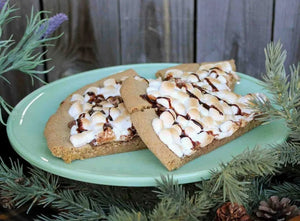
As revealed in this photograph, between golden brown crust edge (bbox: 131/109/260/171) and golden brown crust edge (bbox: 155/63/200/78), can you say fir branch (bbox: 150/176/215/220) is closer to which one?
golden brown crust edge (bbox: 131/109/260/171)

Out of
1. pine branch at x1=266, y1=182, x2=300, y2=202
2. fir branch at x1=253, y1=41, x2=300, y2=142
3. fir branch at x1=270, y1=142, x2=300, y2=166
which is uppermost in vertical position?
fir branch at x1=253, y1=41, x2=300, y2=142

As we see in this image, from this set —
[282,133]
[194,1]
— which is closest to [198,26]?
[194,1]

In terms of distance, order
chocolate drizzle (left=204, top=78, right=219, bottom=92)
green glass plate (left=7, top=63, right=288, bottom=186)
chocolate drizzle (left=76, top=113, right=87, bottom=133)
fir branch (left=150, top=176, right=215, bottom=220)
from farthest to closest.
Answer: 1. chocolate drizzle (left=204, top=78, right=219, bottom=92)
2. chocolate drizzle (left=76, top=113, right=87, bottom=133)
3. green glass plate (left=7, top=63, right=288, bottom=186)
4. fir branch (left=150, top=176, right=215, bottom=220)

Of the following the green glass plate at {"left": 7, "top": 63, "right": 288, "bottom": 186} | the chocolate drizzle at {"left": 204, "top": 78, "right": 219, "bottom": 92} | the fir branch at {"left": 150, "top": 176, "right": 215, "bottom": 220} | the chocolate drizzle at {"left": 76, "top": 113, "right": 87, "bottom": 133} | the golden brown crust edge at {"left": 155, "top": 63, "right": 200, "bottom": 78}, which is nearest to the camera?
the fir branch at {"left": 150, "top": 176, "right": 215, "bottom": 220}

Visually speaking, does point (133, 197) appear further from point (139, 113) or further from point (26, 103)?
point (26, 103)

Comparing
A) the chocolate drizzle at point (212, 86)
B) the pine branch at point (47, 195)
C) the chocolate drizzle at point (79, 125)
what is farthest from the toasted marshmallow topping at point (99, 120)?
the chocolate drizzle at point (212, 86)

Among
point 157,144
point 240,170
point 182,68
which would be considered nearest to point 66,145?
point 157,144

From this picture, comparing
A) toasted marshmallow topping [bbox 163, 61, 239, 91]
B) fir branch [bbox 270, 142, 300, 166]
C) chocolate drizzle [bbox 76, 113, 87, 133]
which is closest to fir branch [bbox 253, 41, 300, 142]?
fir branch [bbox 270, 142, 300, 166]

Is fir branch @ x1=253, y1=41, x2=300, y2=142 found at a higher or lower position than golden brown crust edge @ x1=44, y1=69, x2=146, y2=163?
higher
